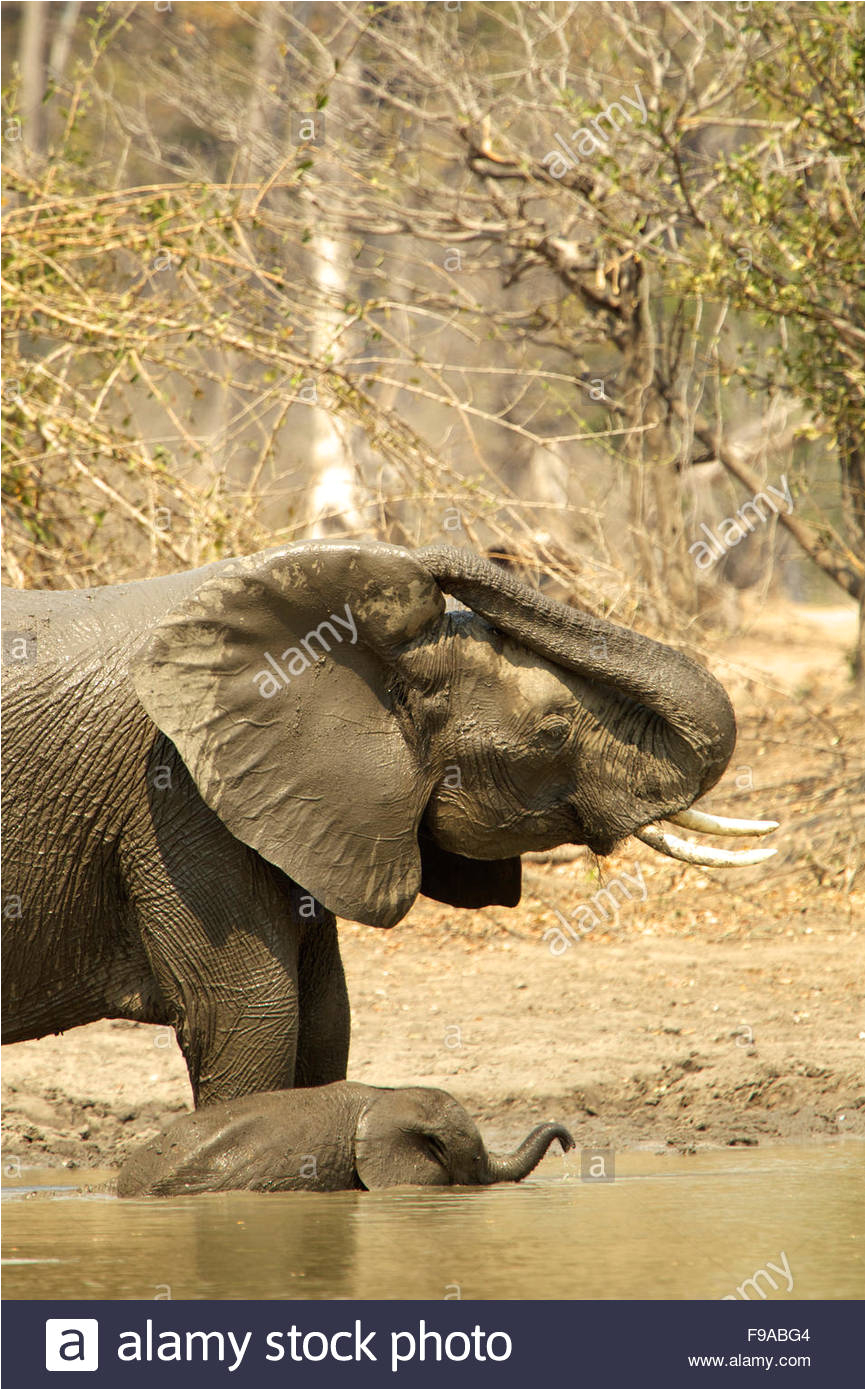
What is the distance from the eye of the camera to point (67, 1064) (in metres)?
7.79

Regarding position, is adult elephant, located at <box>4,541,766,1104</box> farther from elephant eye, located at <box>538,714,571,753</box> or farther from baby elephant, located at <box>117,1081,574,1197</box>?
baby elephant, located at <box>117,1081,574,1197</box>

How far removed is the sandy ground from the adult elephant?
72 cm

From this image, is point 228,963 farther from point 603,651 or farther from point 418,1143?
point 603,651

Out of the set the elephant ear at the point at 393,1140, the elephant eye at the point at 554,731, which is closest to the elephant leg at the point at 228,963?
the elephant ear at the point at 393,1140

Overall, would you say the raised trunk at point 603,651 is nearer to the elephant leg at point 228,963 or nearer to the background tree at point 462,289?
the elephant leg at point 228,963

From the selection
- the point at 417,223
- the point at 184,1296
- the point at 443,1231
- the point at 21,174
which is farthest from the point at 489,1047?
the point at 417,223

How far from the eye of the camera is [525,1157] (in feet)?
19.7

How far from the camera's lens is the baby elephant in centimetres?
538

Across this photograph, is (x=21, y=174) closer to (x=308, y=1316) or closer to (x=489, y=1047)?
(x=489, y=1047)

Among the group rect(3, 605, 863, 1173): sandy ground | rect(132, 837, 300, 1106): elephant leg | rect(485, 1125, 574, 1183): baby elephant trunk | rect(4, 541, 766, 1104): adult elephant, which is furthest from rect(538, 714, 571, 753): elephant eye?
rect(485, 1125, 574, 1183): baby elephant trunk

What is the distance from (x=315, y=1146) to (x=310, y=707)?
1307 millimetres

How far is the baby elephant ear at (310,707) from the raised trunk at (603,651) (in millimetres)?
111

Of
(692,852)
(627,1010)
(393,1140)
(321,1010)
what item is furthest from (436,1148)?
(627,1010)

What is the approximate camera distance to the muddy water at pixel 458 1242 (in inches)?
184
